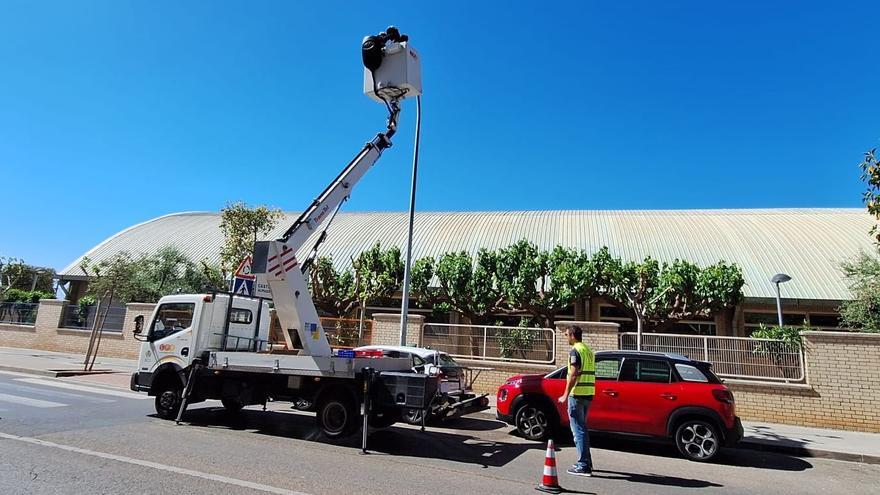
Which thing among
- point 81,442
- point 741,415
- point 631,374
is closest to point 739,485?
point 631,374

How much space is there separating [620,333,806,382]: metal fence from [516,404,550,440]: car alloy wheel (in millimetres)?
5616

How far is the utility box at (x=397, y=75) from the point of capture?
9336 millimetres

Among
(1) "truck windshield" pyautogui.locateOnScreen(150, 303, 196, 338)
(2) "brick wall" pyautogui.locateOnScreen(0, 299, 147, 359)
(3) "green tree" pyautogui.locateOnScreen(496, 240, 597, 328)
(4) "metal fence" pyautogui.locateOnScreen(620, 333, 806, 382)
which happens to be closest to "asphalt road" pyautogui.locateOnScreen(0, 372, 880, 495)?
(1) "truck windshield" pyautogui.locateOnScreen(150, 303, 196, 338)

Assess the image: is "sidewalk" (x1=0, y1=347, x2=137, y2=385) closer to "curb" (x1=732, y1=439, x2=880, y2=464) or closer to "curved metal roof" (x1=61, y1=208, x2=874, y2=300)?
"curved metal roof" (x1=61, y1=208, x2=874, y2=300)

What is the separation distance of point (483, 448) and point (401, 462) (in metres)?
1.85

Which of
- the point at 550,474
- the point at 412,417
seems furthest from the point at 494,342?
the point at 550,474

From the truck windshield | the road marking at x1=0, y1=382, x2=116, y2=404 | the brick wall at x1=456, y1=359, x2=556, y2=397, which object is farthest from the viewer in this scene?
the brick wall at x1=456, y1=359, x2=556, y2=397

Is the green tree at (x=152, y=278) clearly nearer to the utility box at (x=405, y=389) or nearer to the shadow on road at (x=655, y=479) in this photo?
the utility box at (x=405, y=389)

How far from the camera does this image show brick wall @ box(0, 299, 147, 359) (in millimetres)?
22594

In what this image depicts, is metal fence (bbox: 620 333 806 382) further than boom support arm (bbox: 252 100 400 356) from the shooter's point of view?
Yes

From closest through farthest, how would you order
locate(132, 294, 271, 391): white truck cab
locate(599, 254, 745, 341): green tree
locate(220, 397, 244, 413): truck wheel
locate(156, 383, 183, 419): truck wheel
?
locate(220, 397, 244, 413): truck wheel < locate(156, 383, 183, 419): truck wheel < locate(132, 294, 271, 391): white truck cab < locate(599, 254, 745, 341): green tree

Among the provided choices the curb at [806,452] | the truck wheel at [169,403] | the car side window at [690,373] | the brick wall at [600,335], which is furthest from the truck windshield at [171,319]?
the curb at [806,452]

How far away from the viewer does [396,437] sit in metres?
8.88

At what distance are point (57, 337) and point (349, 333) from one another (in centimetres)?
1721
